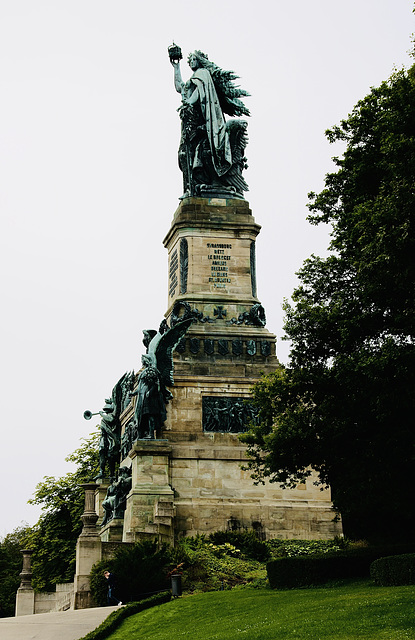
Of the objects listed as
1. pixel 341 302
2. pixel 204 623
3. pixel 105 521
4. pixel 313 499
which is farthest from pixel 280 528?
pixel 204 623

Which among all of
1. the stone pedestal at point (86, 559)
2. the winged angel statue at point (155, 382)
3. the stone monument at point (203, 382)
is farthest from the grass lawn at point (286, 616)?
the winged angel statue at point (155, 382)

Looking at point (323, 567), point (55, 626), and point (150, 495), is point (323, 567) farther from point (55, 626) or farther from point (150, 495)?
point (150, 495)

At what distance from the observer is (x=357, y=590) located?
61.3 ft

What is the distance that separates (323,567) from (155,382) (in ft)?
40.7

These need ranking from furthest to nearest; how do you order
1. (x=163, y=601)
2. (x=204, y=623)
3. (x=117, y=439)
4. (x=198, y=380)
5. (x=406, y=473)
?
(x=117, y=439), (x=198, y=380), (x=163, y=601), (x=406, y=473), (x=204, y=623)

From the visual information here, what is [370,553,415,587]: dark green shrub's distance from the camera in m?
17.7

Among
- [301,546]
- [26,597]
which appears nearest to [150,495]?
[301,546]

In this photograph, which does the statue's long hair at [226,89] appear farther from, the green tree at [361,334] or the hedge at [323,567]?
the hedge at [323,567]

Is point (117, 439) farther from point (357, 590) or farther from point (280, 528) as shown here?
point (357, 590)

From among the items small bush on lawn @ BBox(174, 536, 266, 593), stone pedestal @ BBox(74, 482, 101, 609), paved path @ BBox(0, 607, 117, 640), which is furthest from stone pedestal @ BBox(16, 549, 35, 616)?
paved path @ BBox(0, 607, 117, 640)

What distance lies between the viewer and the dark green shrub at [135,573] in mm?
24672

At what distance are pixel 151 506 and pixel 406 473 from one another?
39.0 feet

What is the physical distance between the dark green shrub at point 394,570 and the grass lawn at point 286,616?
29 centimetres

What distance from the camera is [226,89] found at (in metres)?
41.3
